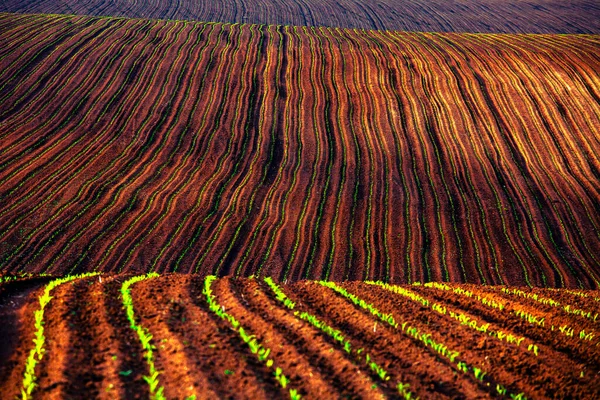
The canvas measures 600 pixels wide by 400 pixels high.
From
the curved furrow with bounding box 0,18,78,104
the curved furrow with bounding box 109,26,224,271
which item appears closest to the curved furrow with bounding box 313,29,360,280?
the curved furrow with bounding box 109,26,224,271

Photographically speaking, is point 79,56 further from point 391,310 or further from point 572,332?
point 572,332

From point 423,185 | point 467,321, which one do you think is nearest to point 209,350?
point 467,321

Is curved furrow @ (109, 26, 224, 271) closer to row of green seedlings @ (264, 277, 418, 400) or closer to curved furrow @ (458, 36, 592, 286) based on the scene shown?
row of green seedlings @ (264, 277, 418, 400)

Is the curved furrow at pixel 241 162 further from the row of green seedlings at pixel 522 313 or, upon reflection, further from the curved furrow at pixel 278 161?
the row of green seedlings at pixel 522 313

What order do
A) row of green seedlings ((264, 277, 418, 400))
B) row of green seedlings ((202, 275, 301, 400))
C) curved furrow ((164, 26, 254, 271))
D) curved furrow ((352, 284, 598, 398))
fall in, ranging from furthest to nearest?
1. curved furrow ((164, 26, 254, 271))
2. curved furrow ((352, 284, 598, 398))
3. row of green seedlings ((264, 277, 418, 400))
4. row of green seedlings ((202, 275, 301, 400))

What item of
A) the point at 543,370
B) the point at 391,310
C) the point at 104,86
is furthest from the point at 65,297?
the point at 104,86

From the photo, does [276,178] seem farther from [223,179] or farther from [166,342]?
[166,342]

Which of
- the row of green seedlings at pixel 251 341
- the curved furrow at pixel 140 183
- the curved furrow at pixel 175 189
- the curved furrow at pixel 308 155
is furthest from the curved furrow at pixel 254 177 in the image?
the row of green seedlings at pixel 251 341

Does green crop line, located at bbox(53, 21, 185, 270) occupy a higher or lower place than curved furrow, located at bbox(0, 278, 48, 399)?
lower
